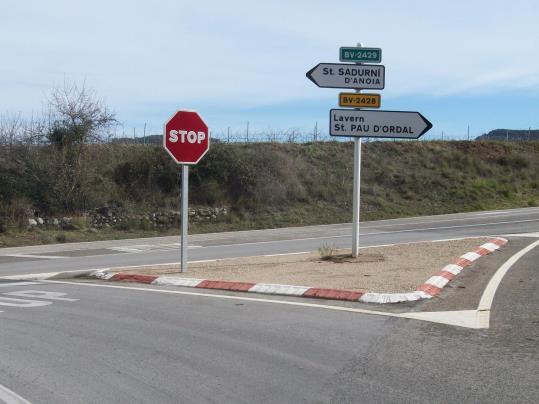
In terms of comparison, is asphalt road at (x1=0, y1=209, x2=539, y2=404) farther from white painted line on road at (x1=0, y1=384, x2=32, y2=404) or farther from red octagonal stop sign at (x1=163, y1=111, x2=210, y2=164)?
red octagonal stop sign at (x1=163, y1=111, x2=210, y2=164)

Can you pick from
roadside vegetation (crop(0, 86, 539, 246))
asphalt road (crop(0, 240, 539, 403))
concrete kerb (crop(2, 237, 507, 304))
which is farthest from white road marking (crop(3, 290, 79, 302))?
roadside vegetation (crop(0, 86, 539, 246))

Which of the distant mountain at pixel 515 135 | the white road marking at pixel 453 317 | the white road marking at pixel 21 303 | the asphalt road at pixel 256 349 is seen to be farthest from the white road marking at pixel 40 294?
the distant mountain at pixel 515 135

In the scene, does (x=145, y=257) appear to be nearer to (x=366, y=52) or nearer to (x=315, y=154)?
(x=366, y=52)

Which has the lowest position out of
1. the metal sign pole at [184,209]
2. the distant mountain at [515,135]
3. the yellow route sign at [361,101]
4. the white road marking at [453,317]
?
the white road marking at [453,317]

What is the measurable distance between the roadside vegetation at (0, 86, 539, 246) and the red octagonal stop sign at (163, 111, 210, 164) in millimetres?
13890

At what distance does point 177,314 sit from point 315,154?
3455 centimetres

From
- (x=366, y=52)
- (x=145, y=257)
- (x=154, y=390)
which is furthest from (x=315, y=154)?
(x=154, y=390)

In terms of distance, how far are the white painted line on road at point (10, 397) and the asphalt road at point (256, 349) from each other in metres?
0.04

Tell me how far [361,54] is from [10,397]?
9.98 meters

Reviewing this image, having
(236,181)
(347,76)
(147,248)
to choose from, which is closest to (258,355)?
(347,76)

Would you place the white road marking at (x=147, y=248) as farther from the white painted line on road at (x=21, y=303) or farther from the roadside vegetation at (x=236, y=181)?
the white painted line on road at (x=21, y=303)

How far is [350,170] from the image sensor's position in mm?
41281

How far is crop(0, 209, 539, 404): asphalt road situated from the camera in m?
5.64

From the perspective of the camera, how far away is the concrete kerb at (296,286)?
9516 mm
